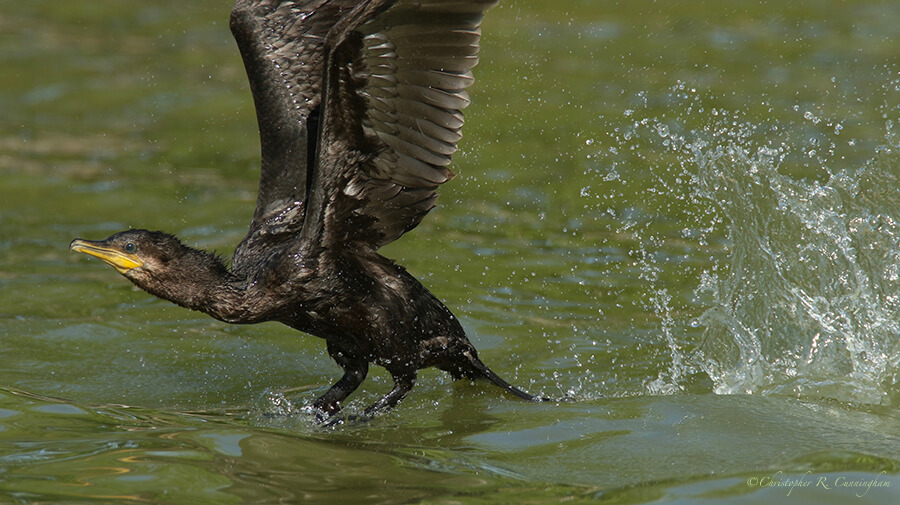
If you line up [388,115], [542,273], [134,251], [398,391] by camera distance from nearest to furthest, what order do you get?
[388,115], [134,251], [398,391], [542,273]

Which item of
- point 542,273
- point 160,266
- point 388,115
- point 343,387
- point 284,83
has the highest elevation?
point 284,83

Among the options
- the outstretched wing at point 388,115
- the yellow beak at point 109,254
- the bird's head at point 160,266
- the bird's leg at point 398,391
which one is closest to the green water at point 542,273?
the bird's leg at point 398,391

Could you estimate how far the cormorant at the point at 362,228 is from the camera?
4660 millimetres

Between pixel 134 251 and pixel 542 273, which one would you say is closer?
pixel 134 251

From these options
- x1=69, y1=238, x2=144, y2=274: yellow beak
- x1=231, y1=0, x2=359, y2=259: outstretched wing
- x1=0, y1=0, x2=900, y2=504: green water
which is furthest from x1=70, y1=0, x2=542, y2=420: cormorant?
x1=0, y1=0, x2=900, y2=504: green water

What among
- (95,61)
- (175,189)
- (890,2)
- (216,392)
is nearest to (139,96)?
(95,61)

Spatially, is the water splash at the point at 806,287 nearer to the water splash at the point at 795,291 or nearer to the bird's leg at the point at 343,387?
the water splash at the point at 795,291

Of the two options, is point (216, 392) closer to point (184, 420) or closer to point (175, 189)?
point (184, 420)

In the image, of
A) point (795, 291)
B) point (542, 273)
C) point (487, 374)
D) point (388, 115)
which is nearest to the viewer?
point (388, 115)

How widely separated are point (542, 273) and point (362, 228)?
2.40m

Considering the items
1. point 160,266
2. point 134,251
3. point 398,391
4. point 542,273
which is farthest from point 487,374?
point 542,273

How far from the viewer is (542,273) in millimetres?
7277

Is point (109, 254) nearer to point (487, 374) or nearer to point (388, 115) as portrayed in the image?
point (388, 115)

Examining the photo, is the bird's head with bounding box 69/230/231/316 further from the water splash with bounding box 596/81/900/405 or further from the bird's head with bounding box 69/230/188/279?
the water splash with bounding box 596/81/900/405
